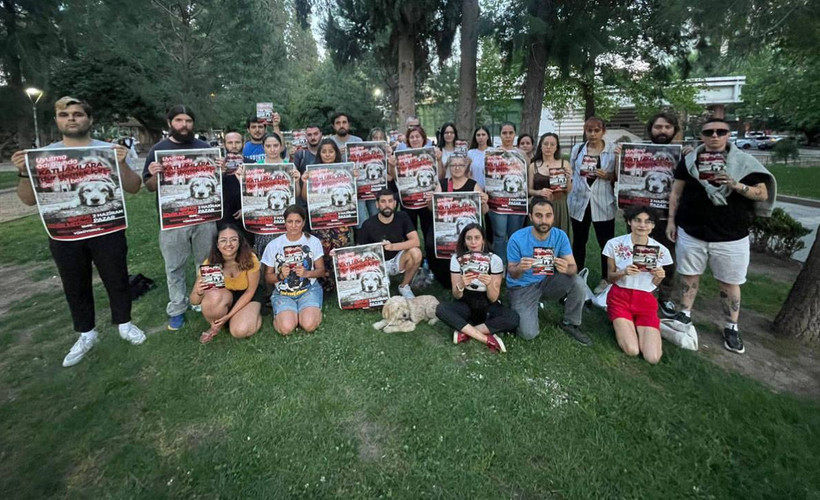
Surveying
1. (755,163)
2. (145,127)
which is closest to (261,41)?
(145,127)

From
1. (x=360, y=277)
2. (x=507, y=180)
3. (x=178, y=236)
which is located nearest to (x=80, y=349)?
(x=178, y=236)

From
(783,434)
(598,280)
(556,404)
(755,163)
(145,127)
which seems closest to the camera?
(783,434)

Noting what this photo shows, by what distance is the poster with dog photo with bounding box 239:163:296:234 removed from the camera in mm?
4684

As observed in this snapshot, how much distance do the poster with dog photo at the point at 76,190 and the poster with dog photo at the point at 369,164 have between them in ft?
8.65

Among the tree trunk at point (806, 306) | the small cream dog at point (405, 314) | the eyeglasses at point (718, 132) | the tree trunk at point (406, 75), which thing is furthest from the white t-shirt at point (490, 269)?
the tree trunk at point (406, 75)

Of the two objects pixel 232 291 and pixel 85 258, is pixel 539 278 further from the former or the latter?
pixel 85 258

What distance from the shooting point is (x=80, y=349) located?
13.3ft

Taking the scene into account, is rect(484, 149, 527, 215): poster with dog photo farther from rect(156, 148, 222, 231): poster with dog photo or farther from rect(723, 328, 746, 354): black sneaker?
rect(156, 148, 222, 231): poster with dog photo

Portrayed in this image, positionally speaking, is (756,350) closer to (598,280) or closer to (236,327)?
(598,280)

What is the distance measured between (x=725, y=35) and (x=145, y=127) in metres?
36.6

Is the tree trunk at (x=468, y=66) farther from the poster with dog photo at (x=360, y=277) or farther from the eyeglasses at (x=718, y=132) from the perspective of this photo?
the eyeglasses at (x=718, y=132)

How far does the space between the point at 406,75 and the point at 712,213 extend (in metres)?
10.9

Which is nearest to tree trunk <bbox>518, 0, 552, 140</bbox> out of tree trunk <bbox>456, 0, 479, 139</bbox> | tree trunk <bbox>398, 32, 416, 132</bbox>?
tree trunk <bbox>456, 0, 479, 139</bbox>

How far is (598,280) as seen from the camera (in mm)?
5816
